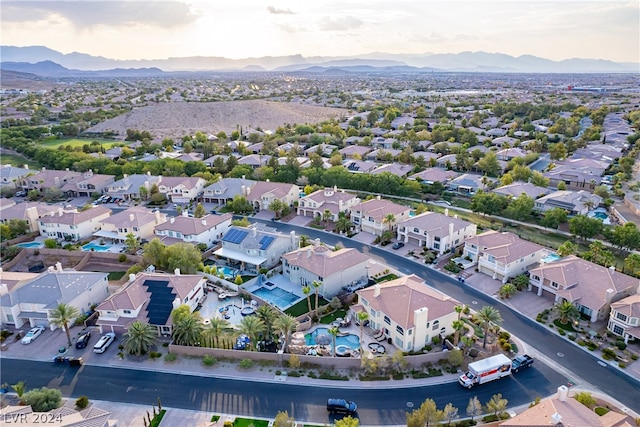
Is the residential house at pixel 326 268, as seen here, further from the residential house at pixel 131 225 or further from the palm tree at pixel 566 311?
the residential house at pixel 131 225

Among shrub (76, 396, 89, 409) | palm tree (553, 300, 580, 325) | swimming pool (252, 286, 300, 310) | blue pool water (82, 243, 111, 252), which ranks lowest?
shrub (76, 396, 89, 409)

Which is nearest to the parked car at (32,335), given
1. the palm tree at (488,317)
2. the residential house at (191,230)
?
the residential house at (191,230)

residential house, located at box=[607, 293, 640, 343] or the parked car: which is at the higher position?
residential house, located at box=[607, 293, 640, 343]

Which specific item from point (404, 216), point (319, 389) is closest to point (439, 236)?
point (404, 216)

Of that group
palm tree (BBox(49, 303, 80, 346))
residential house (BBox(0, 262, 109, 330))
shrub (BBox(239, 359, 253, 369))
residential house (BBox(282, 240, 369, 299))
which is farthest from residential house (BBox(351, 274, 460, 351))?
residential house (BBox(0, 262, 109, 330))

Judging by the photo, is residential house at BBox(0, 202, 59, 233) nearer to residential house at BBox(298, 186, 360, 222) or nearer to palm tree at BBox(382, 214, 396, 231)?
residential house at BBox(298, 186, 360, 222)

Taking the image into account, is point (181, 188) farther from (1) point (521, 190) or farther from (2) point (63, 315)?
(1) point (521, 190)

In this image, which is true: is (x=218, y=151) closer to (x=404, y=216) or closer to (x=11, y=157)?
(x=11, y=157)
